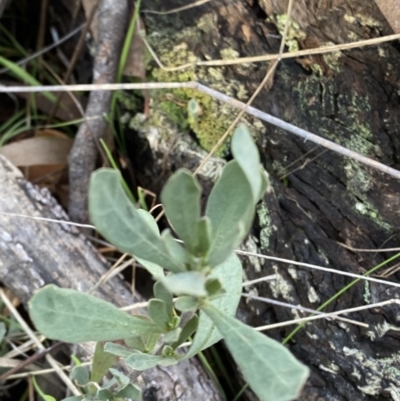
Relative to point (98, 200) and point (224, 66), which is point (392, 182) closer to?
point (224, 66)

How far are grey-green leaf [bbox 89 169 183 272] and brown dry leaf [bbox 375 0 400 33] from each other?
56 cm

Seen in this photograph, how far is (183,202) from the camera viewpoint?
53cm

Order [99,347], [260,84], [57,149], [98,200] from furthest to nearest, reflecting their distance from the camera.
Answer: [57,149]
[260,84]
[99,347]
[98,200]

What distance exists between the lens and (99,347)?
82 cm

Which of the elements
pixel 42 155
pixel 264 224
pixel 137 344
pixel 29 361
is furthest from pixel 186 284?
pixel 42 155

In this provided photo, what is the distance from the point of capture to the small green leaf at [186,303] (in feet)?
1.91

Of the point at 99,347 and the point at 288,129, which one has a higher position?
the point at 288,129

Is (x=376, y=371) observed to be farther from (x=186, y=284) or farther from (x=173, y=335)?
(x=186, y=284)

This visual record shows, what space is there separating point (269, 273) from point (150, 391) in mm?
308

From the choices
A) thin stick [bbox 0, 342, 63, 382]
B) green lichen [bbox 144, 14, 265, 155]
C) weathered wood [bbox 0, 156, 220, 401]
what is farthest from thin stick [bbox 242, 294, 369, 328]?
thin stick [bbox 0, 342, 63, 382]

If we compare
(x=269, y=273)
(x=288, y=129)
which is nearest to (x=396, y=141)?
(x=288, y=129)

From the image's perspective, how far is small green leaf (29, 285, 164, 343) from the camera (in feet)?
1.94

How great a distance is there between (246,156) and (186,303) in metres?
0.19

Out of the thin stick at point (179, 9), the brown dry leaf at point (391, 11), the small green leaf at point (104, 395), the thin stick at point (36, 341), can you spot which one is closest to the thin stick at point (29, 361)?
the thin stick at point (36, 341)
